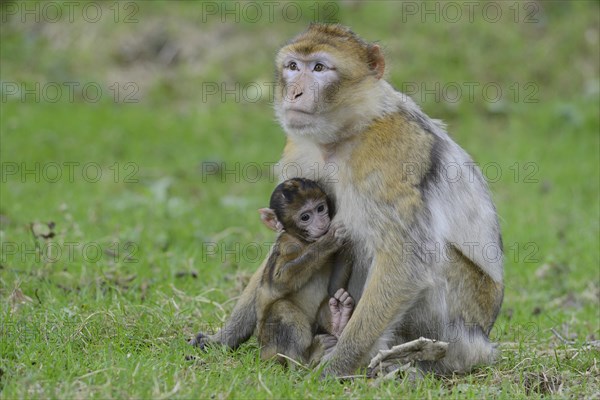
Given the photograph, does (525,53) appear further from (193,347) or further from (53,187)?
(193,347)

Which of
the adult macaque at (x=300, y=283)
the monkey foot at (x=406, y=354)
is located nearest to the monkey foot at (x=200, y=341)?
the adult macaque at (x=300, y=283)

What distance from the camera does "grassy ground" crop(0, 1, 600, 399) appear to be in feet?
17.8

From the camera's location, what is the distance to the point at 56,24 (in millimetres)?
15859

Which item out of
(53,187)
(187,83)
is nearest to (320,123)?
(53,187)

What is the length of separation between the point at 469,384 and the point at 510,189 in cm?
679

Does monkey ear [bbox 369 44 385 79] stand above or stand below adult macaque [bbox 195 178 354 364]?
above

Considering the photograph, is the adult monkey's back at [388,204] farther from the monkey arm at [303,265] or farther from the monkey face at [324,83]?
the monkey arm at [303,265]

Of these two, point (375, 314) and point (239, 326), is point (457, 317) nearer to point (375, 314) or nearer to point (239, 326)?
point (375, 314)

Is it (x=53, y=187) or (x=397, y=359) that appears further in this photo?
(x=53, y=187)

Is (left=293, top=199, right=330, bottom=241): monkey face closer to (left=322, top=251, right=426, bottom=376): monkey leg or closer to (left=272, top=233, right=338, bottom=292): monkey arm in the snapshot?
(left=272, top=233, right=338, bottom=292): monkey arm

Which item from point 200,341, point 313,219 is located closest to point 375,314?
point 313,219

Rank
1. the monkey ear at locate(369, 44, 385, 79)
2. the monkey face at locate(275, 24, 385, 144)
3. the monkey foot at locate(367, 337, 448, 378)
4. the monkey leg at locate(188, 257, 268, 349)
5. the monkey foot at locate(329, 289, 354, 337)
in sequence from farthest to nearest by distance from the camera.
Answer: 1. the monkey leg at locate(188, 257, 268, 349)
2. the monkey ear at locate(369, 44, 385, 79)
3. the monkey foot at locate(329, 289, 354, 337)
4. the monkey face at locate(275, 24, 385, 144)
5. the monkey foot at locate(367, 337, 448, 378)

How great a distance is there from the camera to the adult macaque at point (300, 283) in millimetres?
5527

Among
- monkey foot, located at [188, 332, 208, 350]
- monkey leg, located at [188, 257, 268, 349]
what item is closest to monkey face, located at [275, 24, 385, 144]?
monkey leg, located at [188, 257, 268, 349]
